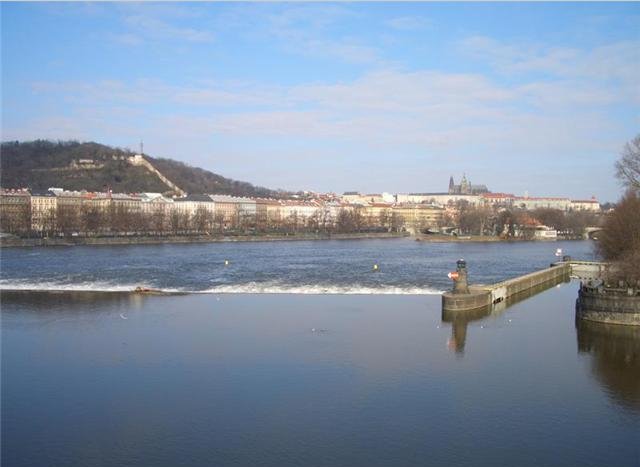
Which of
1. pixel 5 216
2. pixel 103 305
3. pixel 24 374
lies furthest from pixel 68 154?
pixel 24 374

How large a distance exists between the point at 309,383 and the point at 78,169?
139 m

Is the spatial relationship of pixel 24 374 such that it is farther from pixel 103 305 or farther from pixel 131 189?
pixel 131 189

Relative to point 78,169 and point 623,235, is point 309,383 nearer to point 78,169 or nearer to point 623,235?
point 623,235

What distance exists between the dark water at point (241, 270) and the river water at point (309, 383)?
398 cm

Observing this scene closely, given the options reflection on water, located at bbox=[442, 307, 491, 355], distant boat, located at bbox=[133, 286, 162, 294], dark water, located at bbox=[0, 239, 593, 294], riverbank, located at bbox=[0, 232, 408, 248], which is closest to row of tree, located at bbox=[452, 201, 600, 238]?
riverbank, located at bbox=[0, 232, 408, 248]

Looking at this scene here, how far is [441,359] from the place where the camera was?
1966 cm

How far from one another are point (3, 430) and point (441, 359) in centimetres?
1103

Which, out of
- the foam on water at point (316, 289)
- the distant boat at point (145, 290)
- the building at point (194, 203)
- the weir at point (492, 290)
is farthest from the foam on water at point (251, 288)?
the building at point (194, 203)

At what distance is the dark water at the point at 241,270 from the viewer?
119 ft

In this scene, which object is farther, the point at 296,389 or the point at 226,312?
the point at 226,312

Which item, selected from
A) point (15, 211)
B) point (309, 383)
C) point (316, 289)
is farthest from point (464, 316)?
point (15, 211)

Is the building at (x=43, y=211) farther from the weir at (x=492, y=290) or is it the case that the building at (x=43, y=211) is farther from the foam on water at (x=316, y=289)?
the weir at (x=492, y=290)

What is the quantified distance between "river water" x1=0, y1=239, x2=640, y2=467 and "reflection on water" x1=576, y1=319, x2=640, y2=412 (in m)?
0.08

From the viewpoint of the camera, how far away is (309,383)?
17031mm
